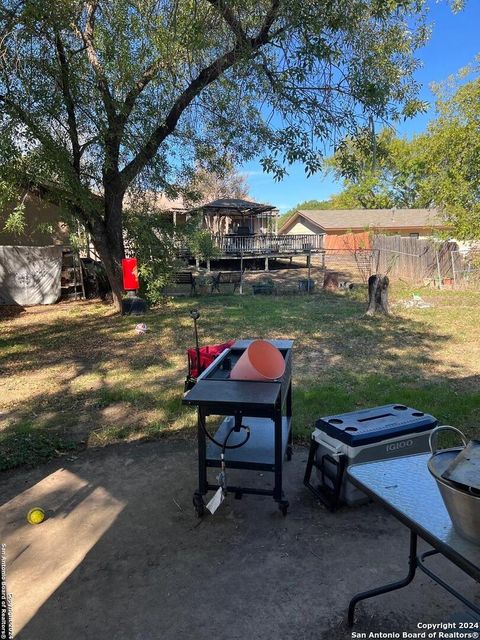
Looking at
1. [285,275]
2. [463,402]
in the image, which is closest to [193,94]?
[463,402]

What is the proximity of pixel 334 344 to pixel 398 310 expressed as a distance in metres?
4.14

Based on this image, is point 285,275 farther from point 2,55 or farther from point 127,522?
point 127,522

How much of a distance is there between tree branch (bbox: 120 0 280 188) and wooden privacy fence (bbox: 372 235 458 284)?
8.30 meters

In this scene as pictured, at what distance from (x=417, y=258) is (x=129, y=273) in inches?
462

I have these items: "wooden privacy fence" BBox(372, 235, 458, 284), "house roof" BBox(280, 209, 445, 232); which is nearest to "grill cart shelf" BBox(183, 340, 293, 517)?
"wooden privacy fence" BBox(372, 235, 458, 284)

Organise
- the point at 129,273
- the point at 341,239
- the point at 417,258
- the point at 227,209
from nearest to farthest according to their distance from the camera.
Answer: the point at 129,273, the point at 417,258, the point at 227,209, the point at 341,239

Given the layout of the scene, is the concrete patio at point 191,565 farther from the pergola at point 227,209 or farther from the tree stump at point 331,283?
the pergola at point 227,209

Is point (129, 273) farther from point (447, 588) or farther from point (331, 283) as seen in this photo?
point (447, 588)

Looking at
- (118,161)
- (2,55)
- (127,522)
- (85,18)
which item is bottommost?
(127,522)

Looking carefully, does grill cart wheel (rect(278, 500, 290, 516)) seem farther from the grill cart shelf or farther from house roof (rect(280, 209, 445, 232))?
house roof (rect(280, 209, 445, 232))

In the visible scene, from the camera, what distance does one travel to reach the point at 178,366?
6.59 m

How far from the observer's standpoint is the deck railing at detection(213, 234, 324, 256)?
2247cm

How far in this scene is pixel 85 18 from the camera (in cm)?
771

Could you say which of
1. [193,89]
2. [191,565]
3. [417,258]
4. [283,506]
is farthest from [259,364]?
[417,258]
